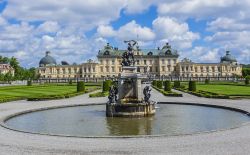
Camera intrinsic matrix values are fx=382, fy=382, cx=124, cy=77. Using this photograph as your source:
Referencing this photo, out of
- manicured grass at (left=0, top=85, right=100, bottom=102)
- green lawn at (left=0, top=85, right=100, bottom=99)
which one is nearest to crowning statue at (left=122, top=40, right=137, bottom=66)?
manicured grass at (left=0, top=85, right=100, bottom=102)

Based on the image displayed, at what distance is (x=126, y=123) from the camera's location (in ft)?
67.6

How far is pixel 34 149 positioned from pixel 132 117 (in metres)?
10.3

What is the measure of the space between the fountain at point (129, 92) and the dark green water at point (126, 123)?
2.34 ft

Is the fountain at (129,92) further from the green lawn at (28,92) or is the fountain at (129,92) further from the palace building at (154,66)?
the palace building at (154,66)

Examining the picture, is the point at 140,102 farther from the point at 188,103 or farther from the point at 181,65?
the point at 181,65

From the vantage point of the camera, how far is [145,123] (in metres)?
20.3

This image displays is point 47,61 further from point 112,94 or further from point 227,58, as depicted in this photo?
point 112,94

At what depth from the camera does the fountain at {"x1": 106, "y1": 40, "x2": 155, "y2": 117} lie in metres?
23.4

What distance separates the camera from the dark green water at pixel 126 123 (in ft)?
58.8

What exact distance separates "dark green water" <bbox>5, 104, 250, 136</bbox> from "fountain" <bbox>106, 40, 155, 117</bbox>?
71 centimetres

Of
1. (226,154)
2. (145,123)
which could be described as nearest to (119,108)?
(145,123)

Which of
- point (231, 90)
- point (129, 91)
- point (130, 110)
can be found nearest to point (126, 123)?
point (130, 110)

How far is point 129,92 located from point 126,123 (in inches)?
171

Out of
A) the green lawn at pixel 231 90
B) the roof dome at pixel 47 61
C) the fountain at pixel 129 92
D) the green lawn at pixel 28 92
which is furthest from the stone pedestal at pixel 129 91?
the roof dome at pixel 47 61
